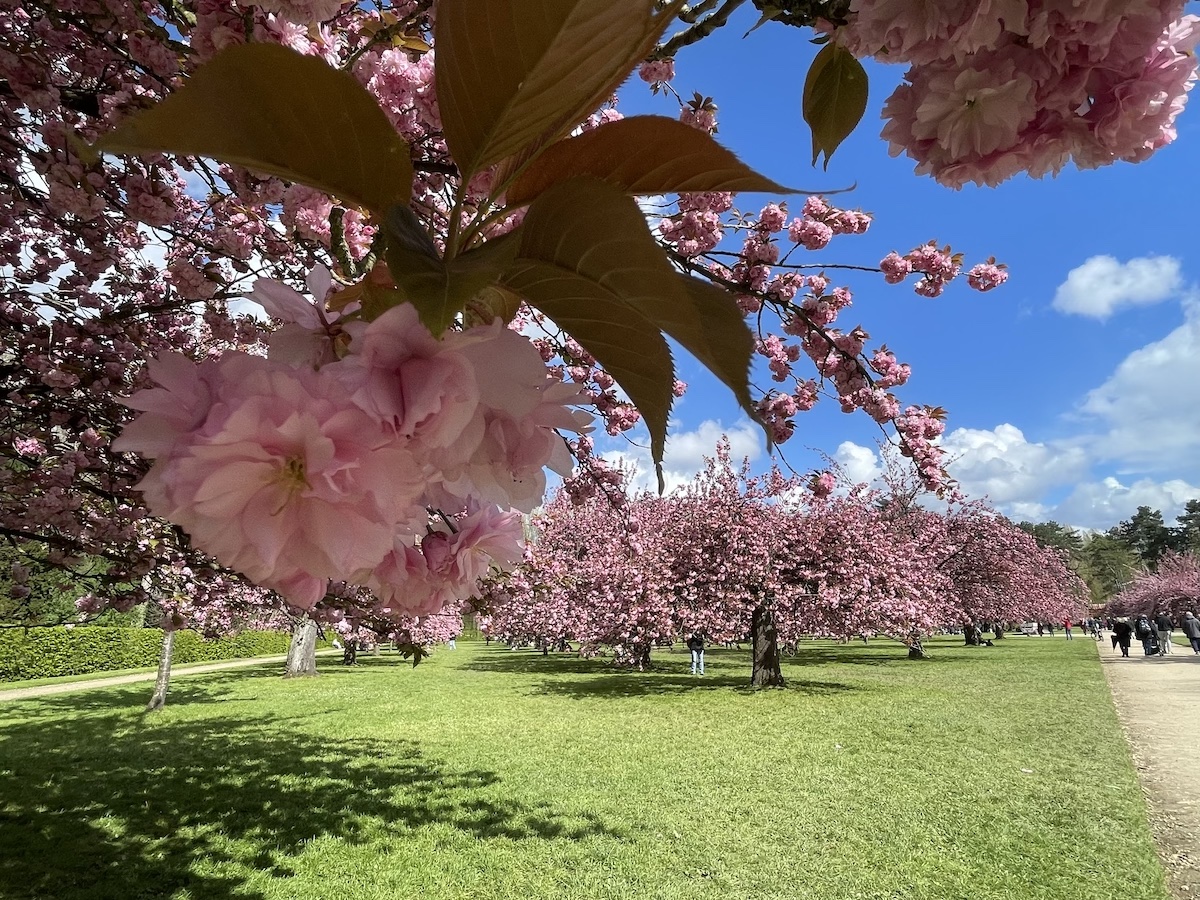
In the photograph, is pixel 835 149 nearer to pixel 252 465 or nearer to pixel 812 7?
pixel 812 7

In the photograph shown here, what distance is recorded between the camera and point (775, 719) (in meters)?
10.4

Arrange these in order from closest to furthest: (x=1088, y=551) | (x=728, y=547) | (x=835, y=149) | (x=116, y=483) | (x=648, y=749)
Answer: (x=835, y=149) → (x=116, y=483) → (x=648, y=749) → (x=728, y=547) → (x=1088, y=551)

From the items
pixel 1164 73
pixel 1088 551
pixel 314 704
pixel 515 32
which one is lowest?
pixel 314 704

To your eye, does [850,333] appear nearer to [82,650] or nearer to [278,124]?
[278,124]

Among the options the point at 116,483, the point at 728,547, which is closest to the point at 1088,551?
the point at 728,547

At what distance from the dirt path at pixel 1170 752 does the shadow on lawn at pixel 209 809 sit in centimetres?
413

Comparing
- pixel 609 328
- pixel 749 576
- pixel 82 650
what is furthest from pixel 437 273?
pixel 82 650

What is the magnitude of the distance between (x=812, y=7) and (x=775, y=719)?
35.6 ft

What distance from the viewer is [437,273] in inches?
14.5

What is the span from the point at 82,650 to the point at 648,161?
26570 millimetres

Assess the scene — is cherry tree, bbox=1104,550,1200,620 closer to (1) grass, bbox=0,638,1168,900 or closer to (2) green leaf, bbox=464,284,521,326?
(1) grass, bbox=0,638,1168,900

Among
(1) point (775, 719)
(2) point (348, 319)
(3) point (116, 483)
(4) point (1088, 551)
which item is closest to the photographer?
(2) point (348, 319)

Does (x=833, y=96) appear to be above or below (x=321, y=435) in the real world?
above

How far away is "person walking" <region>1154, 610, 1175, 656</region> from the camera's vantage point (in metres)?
23.9
